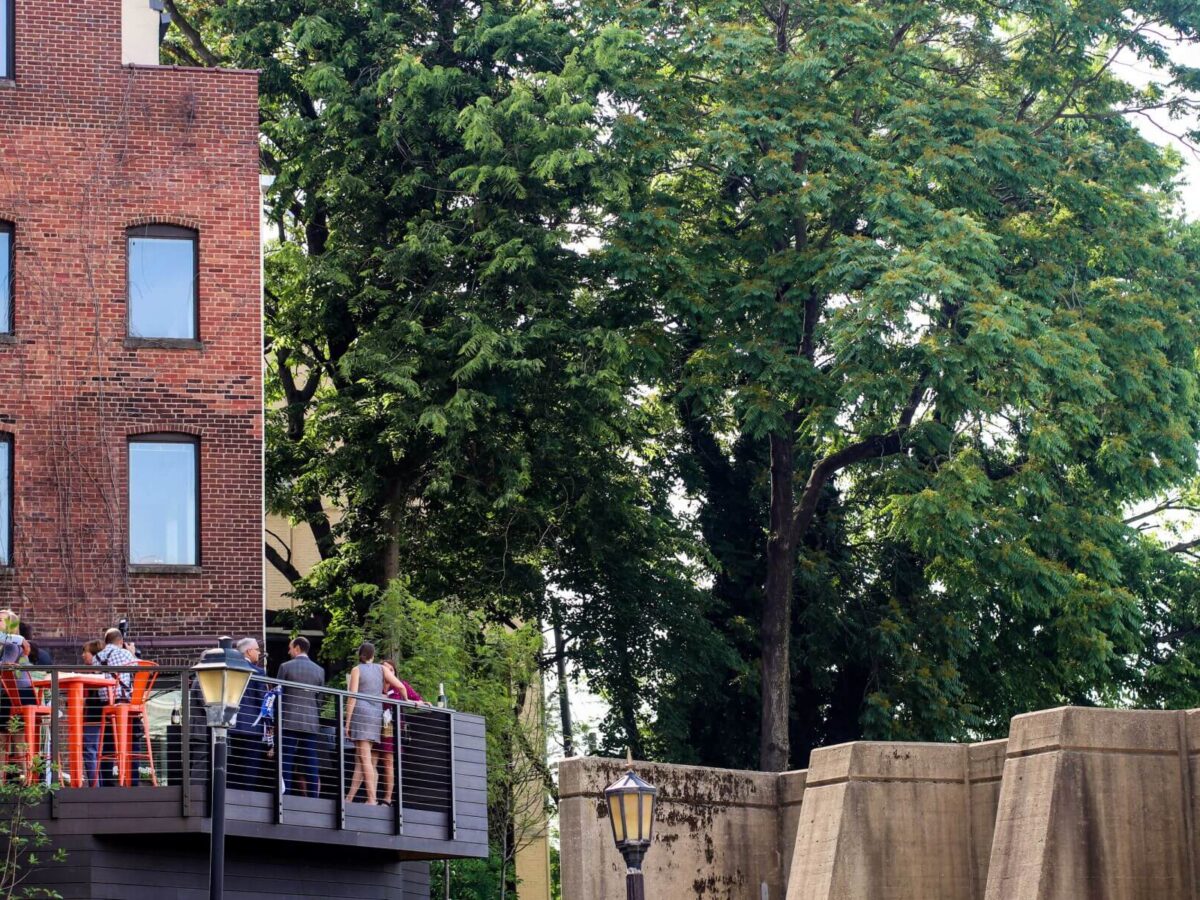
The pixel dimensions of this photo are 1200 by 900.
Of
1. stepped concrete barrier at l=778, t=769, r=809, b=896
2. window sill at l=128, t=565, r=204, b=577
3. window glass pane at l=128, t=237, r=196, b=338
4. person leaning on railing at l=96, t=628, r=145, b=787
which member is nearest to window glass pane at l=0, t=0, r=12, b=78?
window glass pane at l=128, t=237, r=196, b=338

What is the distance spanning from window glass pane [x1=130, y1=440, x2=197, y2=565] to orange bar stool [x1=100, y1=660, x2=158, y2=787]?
7.99 metres

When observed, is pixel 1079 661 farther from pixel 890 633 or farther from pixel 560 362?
pixel 560 362

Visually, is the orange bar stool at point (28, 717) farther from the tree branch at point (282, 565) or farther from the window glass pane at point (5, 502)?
→ the tree branch at point (282, 565)

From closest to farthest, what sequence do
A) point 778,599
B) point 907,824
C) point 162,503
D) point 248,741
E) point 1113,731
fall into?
1. point 248,741
2. point 1113,731
3. point 907,824
4. point 162,503
5. point 778,599

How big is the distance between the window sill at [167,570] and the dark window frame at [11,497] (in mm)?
1578

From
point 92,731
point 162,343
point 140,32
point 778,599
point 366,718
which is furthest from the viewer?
point 778,599

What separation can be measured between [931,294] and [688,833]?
30.0ft

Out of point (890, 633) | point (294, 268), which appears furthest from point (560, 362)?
point (890, 633)

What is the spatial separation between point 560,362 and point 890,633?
300 inches

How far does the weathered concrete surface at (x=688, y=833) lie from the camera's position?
2598 centimetres

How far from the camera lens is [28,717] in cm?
2034

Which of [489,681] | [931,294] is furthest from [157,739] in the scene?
[931,294]

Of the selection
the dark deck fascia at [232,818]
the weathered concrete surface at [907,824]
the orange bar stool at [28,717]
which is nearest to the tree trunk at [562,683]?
the weathered concrete surface at [907,824]

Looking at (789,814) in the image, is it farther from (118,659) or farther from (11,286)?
(11,286)
